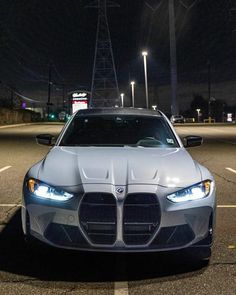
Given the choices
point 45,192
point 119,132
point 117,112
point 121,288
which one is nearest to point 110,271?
point 121,288

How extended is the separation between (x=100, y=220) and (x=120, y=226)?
18 centimetres

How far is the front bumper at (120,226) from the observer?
15.3 ft

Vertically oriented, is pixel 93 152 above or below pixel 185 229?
above

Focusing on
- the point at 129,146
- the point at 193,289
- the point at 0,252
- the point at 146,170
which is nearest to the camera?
the point at 193,289

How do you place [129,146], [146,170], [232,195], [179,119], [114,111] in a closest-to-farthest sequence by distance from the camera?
[146,170] < [129,146] < [114,111] < [232,195] < [179,119]

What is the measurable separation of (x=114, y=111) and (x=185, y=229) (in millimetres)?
2935

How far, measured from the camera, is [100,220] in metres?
4.64

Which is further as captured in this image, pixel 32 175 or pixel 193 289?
pixel 32 175

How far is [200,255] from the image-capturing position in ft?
17.3

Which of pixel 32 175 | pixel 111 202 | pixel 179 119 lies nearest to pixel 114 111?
pixel 32 175

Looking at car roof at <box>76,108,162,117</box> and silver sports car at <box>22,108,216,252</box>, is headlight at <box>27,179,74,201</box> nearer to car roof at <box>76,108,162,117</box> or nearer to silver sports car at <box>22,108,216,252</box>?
silver sports car at <box>22,108,216,252</box>

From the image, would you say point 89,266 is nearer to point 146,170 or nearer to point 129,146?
point 146,170

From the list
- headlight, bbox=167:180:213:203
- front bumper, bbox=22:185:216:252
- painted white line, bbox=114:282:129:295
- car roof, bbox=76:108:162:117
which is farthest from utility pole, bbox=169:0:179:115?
painted white line, bbox=114:282:129:295

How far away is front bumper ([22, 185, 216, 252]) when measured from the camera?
15.3 feet
